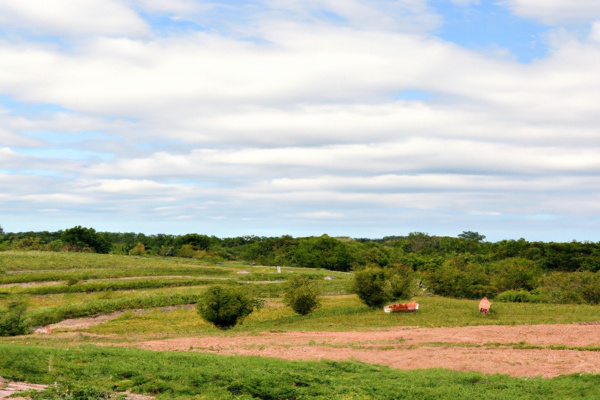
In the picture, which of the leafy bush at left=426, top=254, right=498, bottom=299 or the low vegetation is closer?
the low vegetation

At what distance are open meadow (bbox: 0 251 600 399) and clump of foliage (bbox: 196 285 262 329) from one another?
1.22 m

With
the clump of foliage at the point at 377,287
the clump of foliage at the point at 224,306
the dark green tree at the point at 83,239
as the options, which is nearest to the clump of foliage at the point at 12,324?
the clump of foliage at the point at 224,306

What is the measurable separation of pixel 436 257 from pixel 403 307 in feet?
180

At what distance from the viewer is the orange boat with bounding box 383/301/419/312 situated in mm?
45469

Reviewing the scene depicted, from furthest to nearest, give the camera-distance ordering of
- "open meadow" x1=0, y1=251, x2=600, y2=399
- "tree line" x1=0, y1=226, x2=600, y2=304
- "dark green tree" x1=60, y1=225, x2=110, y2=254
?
"dark green tree" x1=60, y1=225, x2=110, y2=254
"tree line" x1=0, y1=226, x2=600, y2=304
"open meadow" x1=0, y1=251, x2=600, y2=399

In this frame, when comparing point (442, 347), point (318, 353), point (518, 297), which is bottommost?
point (318, 353)

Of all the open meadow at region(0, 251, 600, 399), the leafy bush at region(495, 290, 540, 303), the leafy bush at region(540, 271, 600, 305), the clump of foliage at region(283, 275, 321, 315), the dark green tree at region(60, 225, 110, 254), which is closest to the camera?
the open meadow at region(0, 251, 600, 399)

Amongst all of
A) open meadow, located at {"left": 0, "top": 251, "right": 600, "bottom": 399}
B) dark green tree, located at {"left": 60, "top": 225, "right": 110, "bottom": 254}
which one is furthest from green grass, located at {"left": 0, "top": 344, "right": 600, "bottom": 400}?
dark green tree, located at {"left": 60, "top": 225, "right": 110, "bottom": 254}

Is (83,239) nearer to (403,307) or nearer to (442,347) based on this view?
(403,307)

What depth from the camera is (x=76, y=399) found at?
624 inches

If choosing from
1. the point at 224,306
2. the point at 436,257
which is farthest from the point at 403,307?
the point at 436,257

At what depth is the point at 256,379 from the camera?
61.3 feet

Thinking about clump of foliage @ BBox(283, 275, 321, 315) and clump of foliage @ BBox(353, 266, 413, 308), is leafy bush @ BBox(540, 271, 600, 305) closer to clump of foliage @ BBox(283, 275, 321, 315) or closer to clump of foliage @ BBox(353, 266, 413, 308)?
clump of foliage @ BBox(353, 266, 413, 308)

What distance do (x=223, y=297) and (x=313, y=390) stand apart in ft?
77.6
